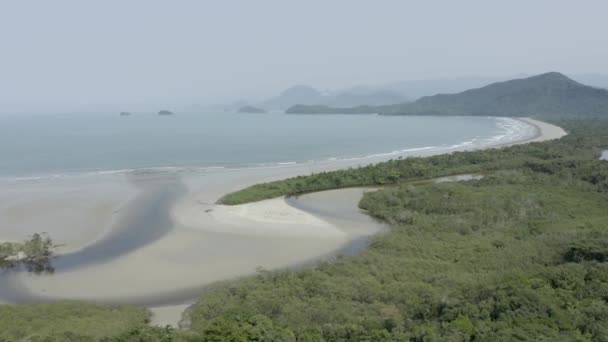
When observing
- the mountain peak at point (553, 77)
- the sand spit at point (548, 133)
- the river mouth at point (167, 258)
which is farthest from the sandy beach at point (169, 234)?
the mountain peak at point (553, 77)

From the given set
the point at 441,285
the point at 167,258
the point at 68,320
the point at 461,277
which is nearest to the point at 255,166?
the point at 167,258

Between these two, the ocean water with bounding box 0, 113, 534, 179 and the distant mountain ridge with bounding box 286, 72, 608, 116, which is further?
the distant mountain ridge with bounding box 286, 72, 608, 116

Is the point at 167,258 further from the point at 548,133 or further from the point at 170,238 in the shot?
the point at 548,133

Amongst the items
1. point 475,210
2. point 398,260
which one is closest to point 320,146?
point 475,210

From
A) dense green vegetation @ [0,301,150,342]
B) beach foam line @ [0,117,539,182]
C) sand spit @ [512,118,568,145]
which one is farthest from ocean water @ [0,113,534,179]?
dense green vegetation @ [0,301,150,342]

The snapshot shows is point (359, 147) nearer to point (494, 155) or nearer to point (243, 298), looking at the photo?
point (494, 155)

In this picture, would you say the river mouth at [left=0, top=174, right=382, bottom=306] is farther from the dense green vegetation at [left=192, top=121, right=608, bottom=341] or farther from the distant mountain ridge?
the distant mountain ridge
